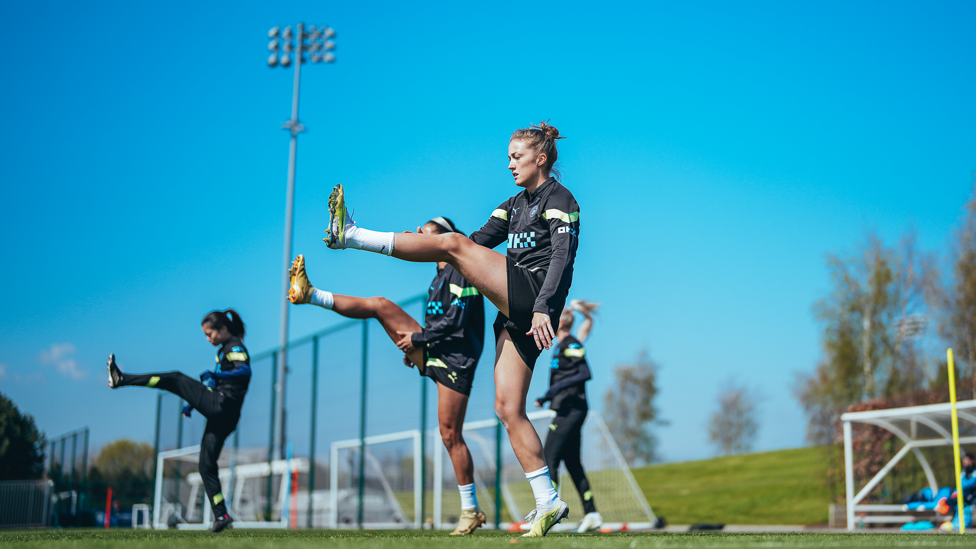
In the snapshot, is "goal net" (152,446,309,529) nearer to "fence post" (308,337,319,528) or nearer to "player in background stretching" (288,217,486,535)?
"fence post" (308,337,319,528)

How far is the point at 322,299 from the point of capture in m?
4.39

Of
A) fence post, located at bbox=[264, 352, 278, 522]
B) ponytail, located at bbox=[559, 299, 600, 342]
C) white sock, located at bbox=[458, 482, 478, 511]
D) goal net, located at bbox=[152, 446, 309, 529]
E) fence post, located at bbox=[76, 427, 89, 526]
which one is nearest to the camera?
white sock, located at bbox=[458, 482, 478, 511]

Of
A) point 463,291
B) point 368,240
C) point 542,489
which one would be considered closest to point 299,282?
point 368,240

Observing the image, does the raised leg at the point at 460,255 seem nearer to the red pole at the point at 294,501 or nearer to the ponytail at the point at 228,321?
the ponytail at the point at 228,321

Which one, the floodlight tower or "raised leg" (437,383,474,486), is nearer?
"raised leg" (437,383,474,486)

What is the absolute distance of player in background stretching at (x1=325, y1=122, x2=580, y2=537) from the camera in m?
3.65

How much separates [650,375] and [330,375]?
3450 cm

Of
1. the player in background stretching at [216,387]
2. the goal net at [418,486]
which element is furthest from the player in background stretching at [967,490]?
the player in background stretching at [216,387]

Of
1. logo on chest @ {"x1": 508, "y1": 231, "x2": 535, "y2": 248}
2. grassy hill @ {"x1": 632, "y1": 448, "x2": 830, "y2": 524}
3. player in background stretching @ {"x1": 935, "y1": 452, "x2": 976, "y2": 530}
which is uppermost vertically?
logo on chest @ {"x1": 508, "y1": 231, "x2": 535, "y2": 248}

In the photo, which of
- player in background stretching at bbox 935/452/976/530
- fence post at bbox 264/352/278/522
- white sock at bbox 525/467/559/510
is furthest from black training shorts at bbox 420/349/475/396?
player in background stretching at bbox 935/452/976/530

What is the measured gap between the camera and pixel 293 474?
1294 centimetres

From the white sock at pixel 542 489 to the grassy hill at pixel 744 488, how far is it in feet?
55.1

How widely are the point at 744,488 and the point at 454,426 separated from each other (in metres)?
21.7

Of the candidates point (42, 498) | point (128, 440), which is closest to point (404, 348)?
point (128, 440)
